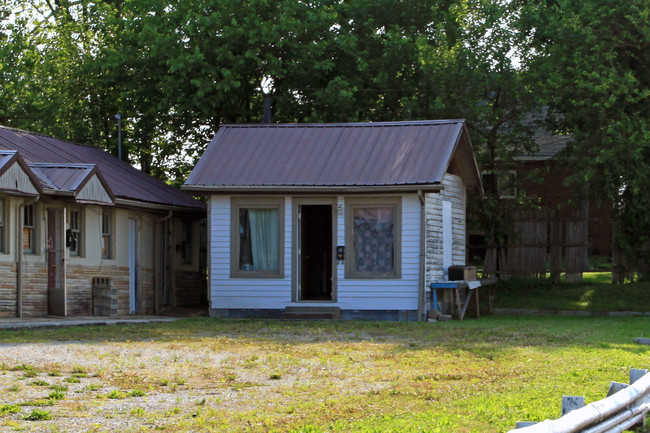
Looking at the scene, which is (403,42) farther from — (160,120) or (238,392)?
(238,392)

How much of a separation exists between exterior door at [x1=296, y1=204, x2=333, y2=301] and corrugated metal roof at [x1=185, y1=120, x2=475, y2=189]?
5.96ft

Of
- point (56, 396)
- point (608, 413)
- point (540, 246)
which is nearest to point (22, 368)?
point (56, 396)

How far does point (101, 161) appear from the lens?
24.9 meters

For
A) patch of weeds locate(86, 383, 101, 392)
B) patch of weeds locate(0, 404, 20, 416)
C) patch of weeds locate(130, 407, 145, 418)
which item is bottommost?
patch of weeds locate(130, 407, 145, 418)

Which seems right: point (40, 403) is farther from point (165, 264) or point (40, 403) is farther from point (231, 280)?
point (165, 264)

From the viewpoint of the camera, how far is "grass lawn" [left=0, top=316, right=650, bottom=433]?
27.5 feet

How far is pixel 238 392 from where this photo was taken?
32.7 ft

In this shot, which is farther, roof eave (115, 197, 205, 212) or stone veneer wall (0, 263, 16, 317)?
roof eave (115, 197, 205, 212)

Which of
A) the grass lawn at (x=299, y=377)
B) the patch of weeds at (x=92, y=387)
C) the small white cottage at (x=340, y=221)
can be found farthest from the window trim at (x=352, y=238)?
the patch of weeds at (x=92, y=387)

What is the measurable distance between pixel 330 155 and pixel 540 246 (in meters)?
6.80

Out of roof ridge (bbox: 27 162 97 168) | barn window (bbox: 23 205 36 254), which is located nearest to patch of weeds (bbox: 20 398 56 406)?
barn window (bbox: 23 205 36 254)

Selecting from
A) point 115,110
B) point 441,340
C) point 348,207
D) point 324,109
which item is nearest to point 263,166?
point 348,207

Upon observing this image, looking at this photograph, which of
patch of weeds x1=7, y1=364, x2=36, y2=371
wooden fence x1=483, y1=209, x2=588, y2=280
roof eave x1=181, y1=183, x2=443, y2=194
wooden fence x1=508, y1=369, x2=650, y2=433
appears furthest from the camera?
wooden fence x1=483, y1=209, x2=588, y2=280

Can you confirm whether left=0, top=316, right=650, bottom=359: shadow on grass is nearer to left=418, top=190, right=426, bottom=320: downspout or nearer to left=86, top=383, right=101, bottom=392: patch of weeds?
left=418, top=190, right=426, bottom=320: downspout
